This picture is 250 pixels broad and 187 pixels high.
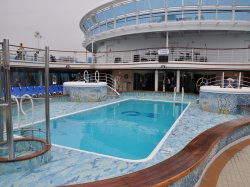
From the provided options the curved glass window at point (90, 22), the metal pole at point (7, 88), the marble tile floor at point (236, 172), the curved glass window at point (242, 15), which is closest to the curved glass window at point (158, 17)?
the curved glass window at point (242, 15)

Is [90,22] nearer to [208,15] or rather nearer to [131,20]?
[131,20]

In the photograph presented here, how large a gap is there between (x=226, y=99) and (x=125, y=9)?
1177cm

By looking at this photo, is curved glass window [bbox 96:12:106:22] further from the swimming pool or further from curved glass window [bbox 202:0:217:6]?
the swimming pool

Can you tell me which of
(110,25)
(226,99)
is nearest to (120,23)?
(110,25)

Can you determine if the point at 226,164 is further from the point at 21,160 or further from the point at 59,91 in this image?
the point at 59,91

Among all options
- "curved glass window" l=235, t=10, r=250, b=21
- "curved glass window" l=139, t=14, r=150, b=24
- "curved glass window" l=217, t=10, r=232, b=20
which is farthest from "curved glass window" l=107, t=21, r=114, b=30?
"curved glass window" l=235, t=10, r=250, b=21

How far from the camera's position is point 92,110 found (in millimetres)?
10086

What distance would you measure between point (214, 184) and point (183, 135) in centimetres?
251

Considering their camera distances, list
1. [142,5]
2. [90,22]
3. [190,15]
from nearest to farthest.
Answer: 1. [190,15]
2. [142,5]
3. [90,22]

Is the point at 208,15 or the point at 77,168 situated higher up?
the point at 208,15

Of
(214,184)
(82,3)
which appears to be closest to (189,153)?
(214,184)

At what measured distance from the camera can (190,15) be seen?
15477 mm

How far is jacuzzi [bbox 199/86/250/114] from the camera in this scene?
8930 mm

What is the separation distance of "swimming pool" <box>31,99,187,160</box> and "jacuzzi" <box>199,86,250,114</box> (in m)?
1.70
